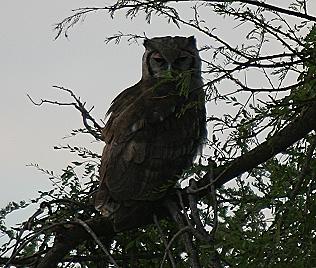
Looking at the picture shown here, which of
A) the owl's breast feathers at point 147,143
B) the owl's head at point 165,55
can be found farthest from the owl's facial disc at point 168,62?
the owl's breast feathers at point 147,143

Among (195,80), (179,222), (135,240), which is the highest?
(195,80)

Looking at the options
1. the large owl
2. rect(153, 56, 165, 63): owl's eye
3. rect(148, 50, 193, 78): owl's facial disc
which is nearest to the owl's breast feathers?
the large owl

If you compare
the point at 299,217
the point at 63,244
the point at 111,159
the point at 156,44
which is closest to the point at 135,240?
the point at 63,244

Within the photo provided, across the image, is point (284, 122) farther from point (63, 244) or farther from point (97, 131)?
point (97, 131)

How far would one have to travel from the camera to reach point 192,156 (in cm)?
312

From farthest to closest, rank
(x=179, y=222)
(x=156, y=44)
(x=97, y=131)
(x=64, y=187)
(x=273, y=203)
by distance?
(x=156, y=44) → (x=97, y=131) → (x=64, y=187) → (x=179, y=222) → (x=273, y=203)

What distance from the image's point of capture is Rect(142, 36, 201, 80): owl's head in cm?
338

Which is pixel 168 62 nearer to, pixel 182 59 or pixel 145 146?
pixel 182 59

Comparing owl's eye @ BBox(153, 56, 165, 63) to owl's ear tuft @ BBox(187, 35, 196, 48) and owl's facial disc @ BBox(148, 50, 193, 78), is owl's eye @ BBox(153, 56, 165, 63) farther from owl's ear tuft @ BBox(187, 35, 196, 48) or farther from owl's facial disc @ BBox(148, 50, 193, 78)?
owl's ear tuft @ BBox(187, 35, 196, 48)

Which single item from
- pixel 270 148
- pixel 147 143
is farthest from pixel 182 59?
pixel 270 148

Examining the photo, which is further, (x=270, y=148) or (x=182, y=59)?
(x=182, y=59)

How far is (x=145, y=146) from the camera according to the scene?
304cm

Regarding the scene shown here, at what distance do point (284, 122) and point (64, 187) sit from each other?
1.21 meters

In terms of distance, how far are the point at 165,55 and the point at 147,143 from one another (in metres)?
0.63
